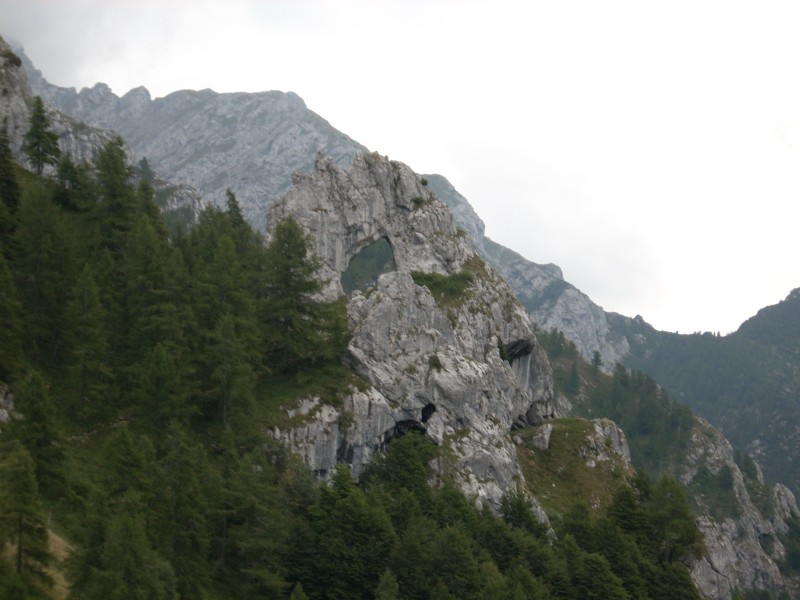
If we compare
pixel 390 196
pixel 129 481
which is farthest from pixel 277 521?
pixel 390 196

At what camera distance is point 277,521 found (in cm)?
3859

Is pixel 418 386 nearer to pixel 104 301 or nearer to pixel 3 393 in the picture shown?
pixel 104 301

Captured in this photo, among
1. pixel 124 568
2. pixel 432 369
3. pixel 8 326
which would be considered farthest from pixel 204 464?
pixel 432 369

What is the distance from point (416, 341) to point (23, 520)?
4878 centimetres

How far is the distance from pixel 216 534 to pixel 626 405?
17119 cm

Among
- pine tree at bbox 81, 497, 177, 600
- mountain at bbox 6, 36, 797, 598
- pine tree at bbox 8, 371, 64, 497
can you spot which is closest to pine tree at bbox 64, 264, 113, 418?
mountain at bbox 6, 36, 797, 598

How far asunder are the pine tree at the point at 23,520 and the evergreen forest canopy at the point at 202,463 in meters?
0.07

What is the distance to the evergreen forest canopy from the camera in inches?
1168

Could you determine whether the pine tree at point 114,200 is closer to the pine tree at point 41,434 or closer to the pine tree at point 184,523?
the pine tree at point 41,434

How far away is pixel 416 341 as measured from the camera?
70125 mm

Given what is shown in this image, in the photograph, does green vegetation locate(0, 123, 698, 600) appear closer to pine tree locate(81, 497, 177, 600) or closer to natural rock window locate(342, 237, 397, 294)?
pine tree locate(81, 497, 177, 600)

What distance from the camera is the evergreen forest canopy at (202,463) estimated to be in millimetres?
29656

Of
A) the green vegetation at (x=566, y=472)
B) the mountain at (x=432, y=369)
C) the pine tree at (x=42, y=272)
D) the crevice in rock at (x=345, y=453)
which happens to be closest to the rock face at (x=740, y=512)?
the mountain at (x=432, y=369)

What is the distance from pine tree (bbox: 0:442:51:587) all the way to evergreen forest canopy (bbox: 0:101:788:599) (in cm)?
7
